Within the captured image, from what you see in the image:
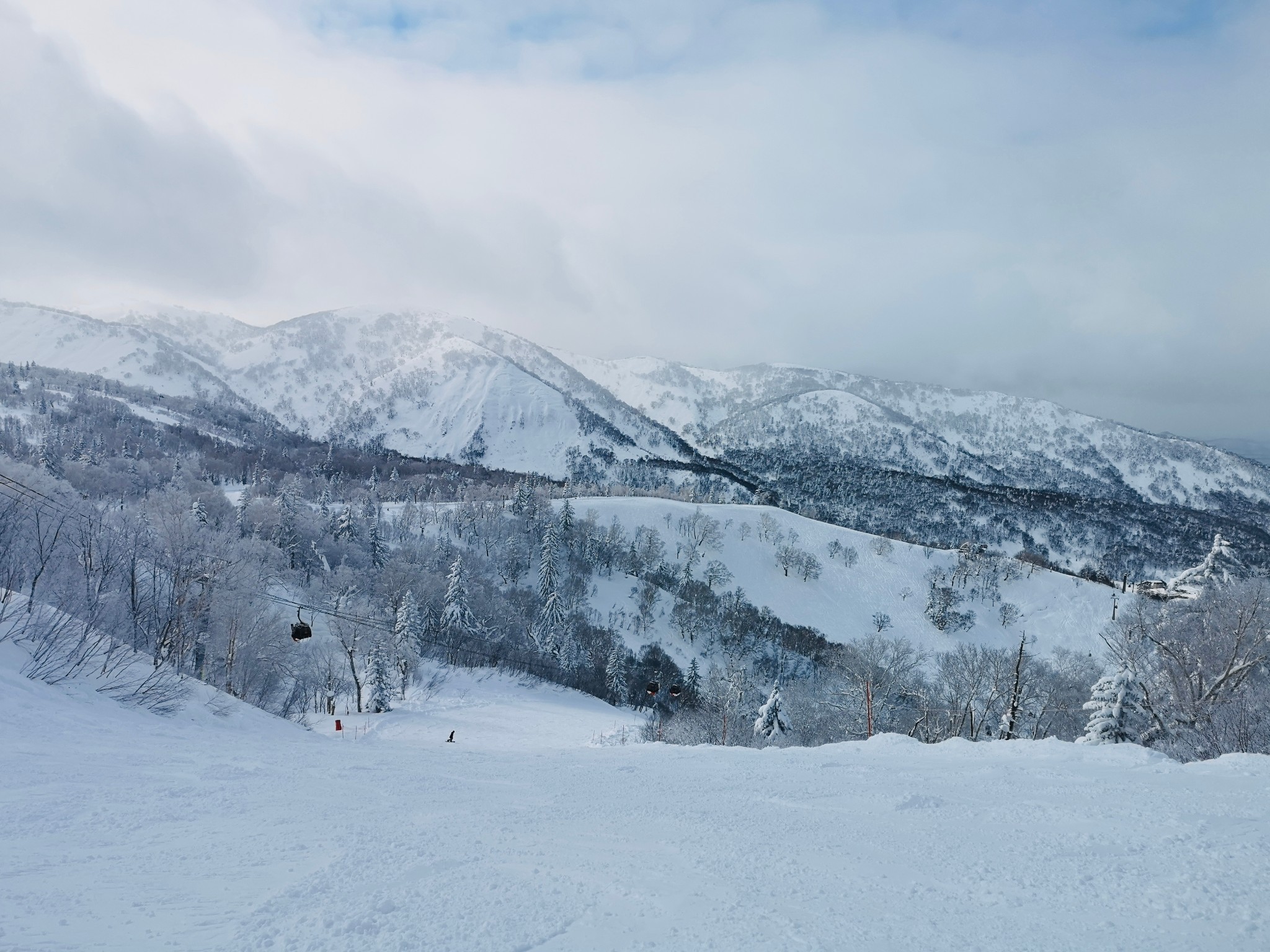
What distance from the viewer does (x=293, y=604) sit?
26297 mm

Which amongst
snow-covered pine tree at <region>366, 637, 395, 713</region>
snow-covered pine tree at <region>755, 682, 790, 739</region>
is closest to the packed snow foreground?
snow-covered pine tree at <region>755, 682, 790, 739</region>

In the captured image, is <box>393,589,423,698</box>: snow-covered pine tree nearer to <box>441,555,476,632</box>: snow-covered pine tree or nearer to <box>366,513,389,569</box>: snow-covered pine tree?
<box>441,555,476,632</box>: snow-covered pine tree

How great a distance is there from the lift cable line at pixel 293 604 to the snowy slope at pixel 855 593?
28.9 metres

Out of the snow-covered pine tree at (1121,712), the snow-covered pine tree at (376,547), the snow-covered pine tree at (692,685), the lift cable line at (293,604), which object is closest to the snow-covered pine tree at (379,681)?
the lift cable line at (293,604)

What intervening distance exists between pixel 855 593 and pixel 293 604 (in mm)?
97389

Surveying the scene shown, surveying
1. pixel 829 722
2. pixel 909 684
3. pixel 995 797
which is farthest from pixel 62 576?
pixel 909 684

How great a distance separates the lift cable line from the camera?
27186mm

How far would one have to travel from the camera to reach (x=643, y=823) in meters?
6.66

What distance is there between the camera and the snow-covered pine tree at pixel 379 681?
1526 inches

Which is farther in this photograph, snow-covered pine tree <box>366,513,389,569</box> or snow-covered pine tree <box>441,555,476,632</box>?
snow-covered pine tree <box>366,513,389,569</box>

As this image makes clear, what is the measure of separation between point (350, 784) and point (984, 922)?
288 inches

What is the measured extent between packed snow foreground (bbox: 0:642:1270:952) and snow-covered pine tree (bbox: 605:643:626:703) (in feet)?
183

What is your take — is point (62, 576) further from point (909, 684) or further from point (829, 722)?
point (909, 684)

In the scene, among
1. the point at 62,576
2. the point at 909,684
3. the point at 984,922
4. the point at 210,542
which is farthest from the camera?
the point at 909,684
